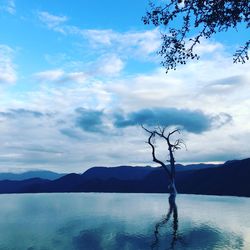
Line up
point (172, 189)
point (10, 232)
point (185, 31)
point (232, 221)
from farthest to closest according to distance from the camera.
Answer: point (172, 189) → point (232, 221) → point (10, 232) → point (185, 31)

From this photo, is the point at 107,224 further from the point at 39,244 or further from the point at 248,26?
the point at 248,26

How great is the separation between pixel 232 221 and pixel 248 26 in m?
45.0

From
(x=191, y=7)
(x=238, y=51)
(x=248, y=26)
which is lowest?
(x=238, y=51)

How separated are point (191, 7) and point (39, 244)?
29057 millimetres

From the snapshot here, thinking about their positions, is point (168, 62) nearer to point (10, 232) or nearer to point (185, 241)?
point (185, 241)

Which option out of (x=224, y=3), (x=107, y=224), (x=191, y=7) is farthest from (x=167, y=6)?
(x=107, y=224)

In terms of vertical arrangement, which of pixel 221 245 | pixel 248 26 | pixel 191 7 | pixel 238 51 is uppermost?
pixel 191 7

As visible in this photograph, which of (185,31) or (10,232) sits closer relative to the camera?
(185,31)

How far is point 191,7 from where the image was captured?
763 inches

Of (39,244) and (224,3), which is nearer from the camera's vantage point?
(224,3)

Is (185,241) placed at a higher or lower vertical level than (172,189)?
lower

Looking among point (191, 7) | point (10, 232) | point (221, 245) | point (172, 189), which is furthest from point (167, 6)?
point (172, 189)

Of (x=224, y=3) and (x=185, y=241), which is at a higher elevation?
(x=224, y=3)

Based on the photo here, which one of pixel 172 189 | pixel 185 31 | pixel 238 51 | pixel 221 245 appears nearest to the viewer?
pixel 238 51
